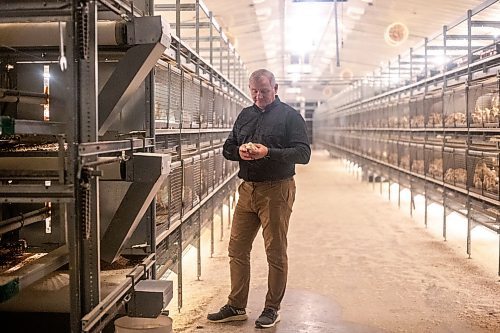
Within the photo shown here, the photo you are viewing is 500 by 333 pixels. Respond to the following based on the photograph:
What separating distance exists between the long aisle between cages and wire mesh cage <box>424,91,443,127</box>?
1.43m

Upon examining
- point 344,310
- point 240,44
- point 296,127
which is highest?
point 240,44

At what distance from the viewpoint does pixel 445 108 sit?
6906 millimetres

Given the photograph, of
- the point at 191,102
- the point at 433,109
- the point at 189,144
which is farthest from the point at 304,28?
the point at 191,102

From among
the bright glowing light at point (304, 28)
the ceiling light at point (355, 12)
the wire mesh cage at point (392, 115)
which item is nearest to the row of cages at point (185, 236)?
the wire mesh cage at point (392, 115)

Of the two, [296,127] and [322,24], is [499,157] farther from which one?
[322,24]

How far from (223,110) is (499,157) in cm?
351

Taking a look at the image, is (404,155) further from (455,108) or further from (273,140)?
(273,140)

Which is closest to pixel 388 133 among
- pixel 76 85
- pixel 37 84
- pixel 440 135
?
pixel 440 135

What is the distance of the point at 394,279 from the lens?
16.7 feet

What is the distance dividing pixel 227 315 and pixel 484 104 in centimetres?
345

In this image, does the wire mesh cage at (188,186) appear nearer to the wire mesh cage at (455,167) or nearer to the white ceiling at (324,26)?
the wire mesh cage at (455,167)

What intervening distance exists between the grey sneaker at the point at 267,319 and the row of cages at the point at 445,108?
2782 mm

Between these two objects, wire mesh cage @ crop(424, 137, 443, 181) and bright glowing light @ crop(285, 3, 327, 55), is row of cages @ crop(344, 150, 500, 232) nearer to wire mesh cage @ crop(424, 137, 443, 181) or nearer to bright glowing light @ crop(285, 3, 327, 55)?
wire mesh cage @ crop(424, 137, 443, 181)

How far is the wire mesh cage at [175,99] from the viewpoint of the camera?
3.91 metres
